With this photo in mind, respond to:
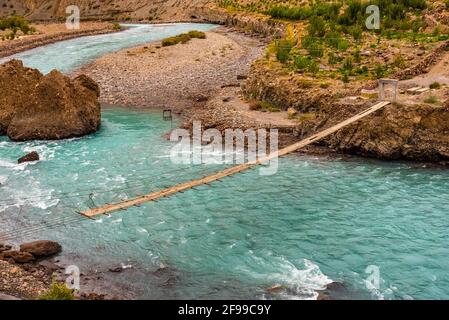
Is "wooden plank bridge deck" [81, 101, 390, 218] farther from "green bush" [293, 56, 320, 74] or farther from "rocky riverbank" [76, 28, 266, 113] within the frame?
"rocky riverbank" [76, 28, 266, 113]

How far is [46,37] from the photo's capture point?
94188 mm

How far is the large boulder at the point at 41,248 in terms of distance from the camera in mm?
23797

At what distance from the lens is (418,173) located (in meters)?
32.4

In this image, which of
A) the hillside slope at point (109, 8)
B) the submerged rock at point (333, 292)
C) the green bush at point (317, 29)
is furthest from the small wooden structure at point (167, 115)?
the hillside slope at point (109, 8)

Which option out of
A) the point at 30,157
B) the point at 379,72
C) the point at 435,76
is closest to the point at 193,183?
the point at 30,157

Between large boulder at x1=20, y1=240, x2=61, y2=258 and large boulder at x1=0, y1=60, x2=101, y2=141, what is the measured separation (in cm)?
1778

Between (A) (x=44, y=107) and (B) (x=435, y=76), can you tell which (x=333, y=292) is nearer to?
(B) (x=435, y=76)

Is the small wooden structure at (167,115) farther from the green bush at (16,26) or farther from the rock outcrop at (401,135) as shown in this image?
the green bush at (16,26)

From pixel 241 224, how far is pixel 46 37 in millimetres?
77163

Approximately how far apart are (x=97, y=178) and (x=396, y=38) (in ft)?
106

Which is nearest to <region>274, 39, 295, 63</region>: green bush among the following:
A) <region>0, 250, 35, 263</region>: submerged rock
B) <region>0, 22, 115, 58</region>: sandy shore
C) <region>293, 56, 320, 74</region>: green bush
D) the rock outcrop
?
<region>293, 56, 320, 74</region>: green bush

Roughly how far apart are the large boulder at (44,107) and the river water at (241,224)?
2.88 meters

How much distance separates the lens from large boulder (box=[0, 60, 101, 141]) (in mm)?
41000
